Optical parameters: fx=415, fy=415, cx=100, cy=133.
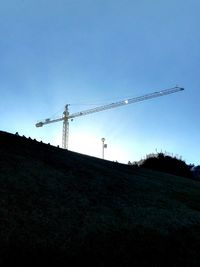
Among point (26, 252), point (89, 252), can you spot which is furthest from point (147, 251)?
point (26, 252)

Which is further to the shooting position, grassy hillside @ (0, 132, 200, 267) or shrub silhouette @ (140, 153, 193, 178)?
shrub silhouette @ (140, 153, 193, 178)

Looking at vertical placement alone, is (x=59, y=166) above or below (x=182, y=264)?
above

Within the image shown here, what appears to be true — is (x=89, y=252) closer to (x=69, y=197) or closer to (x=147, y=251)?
(x=147, y=251)

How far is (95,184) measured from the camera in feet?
81.4

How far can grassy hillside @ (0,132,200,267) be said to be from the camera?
1422 centimetres

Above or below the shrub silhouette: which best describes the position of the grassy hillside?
below

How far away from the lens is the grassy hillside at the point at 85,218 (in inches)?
560

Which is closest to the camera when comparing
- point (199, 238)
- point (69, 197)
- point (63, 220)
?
point (63, 220)

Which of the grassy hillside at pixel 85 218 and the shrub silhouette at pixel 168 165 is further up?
the shrub silhouette at pixel 168 165

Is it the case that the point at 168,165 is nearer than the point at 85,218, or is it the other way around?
the point at 85,218

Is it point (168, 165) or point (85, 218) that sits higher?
point (168, 165)

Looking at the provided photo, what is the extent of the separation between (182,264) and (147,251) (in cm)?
136

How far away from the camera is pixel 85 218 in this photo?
17984 mm

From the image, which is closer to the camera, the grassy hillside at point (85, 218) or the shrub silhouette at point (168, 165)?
the grassy hillside at point (85, 218)
